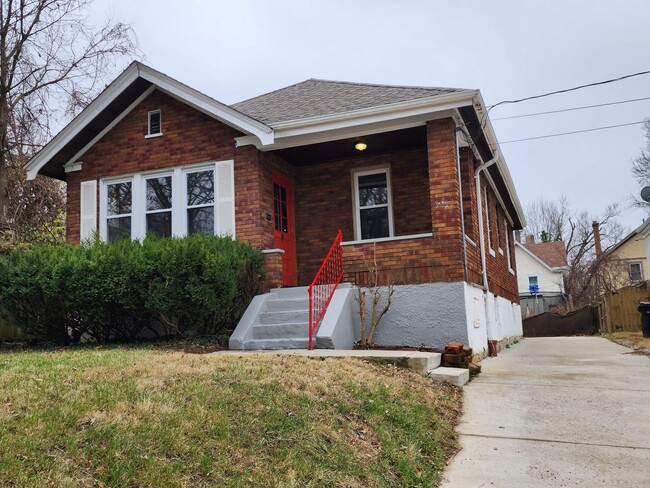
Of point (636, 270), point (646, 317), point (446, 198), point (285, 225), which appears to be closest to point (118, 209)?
point (285, 225)

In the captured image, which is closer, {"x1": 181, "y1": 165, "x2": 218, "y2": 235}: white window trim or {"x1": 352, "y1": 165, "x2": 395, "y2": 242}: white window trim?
Result: {"x1": 181, "y1": 165, "x2": 218, "y2": 235}: white window trim

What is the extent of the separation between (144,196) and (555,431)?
817 cm

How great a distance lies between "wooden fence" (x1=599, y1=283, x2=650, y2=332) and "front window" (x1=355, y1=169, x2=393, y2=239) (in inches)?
451

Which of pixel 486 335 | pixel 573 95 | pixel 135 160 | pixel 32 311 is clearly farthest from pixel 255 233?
pixel 573 95

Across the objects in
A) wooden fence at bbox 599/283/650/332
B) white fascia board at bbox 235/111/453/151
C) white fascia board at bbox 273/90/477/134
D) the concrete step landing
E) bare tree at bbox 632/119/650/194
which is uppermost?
bare tree at bbox 632/119/650/194

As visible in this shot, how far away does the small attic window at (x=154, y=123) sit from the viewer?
10359 millimetres

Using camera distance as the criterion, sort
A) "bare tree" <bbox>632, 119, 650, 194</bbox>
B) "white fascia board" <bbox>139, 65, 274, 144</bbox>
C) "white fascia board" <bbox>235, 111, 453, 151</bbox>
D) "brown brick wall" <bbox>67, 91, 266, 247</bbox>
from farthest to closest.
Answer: "bare tree" <bbox>632, 119, 650, 194</bbox>
"brown brick wall" <bbox>67, 91, 266, 247</bbox>
"white fascia board" <bbox>139, 65, 274, 144</bbox>
"white fascia board" <bbox>235, 111, 453, 151</bbox>

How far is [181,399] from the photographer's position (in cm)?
380

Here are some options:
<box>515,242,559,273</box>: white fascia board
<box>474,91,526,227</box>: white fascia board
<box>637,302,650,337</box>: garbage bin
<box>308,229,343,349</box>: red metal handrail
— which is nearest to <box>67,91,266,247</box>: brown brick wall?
<box>308,229,343,349</box>: red metal handrail

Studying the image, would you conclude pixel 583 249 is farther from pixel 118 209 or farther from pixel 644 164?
pixel 118 209

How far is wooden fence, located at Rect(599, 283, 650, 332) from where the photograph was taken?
1822 centimetres

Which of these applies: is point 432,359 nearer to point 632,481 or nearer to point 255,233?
point 632,481

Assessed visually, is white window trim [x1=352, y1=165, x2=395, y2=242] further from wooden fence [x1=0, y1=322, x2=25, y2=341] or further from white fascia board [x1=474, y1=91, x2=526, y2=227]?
wooden fence [x1=0, y1=322, x2=25, y2=341]

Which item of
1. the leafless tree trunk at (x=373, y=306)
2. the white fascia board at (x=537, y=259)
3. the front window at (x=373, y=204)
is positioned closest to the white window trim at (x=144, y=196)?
the front window at (x=373, y=204)
